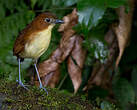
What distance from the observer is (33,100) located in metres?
2.45

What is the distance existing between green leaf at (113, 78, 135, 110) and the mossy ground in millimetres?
1457

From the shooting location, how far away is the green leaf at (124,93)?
4066 millimetres

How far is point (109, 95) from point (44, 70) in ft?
4.18

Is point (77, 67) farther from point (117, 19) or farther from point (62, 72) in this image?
point (117, 19)

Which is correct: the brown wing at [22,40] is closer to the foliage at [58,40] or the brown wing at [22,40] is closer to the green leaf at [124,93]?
the foliage at [58,40]

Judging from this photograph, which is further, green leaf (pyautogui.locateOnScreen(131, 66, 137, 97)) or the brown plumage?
green leaf (pyautogui.locateOnScreen(131, 66, 137, 97))

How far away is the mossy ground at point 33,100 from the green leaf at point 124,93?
4.78 feet

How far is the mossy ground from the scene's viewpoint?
2.34 meters

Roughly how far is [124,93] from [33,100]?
191 cm

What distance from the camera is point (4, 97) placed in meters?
2.39

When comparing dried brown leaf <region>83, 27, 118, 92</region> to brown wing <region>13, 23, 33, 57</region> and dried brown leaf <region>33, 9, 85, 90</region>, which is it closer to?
dried brown leaf <region>33, 9, 85, 90</region>

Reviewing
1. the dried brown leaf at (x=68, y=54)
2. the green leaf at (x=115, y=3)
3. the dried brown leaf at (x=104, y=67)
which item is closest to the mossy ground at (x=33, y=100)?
the dried brown leaf at (x=68, y=54)

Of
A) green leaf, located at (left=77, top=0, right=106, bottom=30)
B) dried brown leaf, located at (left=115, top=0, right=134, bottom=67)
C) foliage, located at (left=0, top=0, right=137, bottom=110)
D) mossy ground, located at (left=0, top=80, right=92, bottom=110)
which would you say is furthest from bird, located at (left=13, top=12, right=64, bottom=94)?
dried brown leaf, located at (left=115, top=0, right=134, bottom=67)

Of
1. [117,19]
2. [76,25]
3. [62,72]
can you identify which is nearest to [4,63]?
[62,72]
